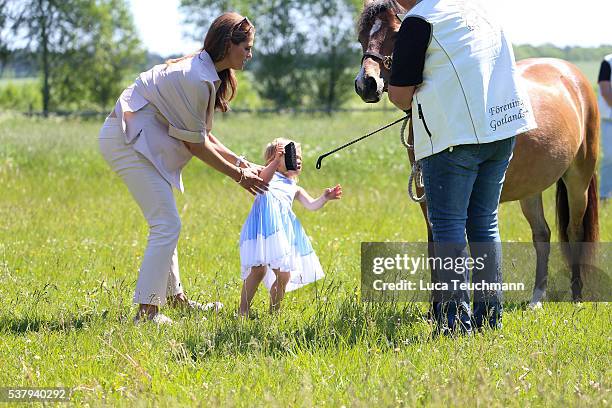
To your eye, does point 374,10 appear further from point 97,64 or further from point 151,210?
point 97,64

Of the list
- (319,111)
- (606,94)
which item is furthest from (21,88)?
(606,94)

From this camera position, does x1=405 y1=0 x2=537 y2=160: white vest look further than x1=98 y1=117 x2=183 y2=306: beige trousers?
No

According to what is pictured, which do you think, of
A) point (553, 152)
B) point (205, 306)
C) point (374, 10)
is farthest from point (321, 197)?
point (553, 152)

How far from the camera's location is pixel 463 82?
4.30 m

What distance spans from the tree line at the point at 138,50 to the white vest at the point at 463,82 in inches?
1895

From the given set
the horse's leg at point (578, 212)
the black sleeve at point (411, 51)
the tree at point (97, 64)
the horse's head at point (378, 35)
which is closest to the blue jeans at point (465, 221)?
the black sleeve at point (411, 51)

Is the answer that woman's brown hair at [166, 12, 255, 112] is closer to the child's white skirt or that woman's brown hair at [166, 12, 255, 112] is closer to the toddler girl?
the toddler girl

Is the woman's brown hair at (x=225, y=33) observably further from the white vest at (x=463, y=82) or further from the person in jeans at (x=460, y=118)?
the white vest at (x=463, y=82)

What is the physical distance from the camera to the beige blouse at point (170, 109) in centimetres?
514

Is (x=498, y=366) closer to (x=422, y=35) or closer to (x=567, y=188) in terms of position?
(x=422, y=35)

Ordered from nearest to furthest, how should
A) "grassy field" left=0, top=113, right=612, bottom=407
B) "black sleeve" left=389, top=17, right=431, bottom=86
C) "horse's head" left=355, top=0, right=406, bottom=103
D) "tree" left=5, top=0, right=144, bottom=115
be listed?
"grassy field" left=0, top=113, right=612, bottom=407
"black sleeve" left=389, top=17, right=431, bottom=86
"horse's head" left=355, top=0, right=406, bottom=103
"tree" left=5, top=0, right=144, bottom=115

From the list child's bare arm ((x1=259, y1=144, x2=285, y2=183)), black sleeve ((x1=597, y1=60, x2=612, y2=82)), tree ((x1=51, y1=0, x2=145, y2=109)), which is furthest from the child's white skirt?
tree ((x1=51, y1=0, x2=145, y2=109))

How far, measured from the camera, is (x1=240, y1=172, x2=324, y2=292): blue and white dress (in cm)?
531

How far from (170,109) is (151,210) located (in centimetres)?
65
